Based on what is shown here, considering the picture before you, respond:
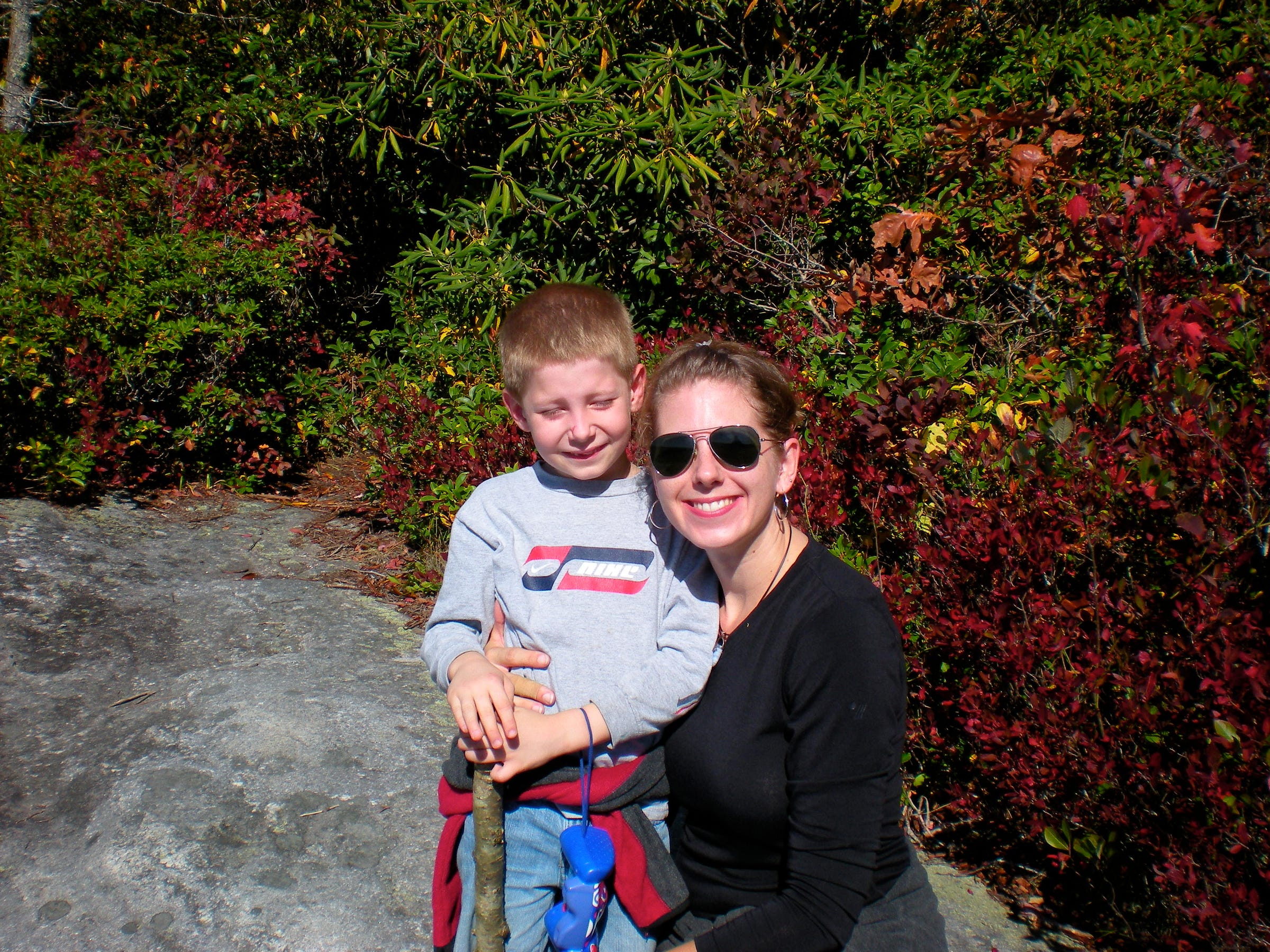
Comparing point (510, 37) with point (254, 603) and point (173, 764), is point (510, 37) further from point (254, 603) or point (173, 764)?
point (173, 764)

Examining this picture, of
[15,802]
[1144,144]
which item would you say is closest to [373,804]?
[15,802]

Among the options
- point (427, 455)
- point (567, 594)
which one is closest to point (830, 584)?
point (567, 594)

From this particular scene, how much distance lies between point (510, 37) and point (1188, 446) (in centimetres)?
457

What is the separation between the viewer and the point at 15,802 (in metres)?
3.14

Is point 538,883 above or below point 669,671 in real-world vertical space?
below

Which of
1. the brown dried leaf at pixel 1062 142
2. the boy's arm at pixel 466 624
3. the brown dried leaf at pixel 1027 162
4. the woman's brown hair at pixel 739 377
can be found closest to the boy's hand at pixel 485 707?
the boy's arm at pixel 466 624

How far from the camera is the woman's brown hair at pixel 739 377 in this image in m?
1.90

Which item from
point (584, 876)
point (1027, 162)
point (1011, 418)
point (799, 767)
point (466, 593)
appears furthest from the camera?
point (1027, 162)

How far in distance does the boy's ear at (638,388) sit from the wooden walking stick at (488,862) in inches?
36.0

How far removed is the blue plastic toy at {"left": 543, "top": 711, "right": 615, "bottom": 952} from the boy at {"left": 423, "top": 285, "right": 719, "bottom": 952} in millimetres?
86

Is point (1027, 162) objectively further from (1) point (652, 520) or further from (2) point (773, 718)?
(2) point (773, 718)

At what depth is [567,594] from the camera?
1918 mm

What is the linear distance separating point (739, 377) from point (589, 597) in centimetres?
57

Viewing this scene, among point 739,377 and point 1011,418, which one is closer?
point 739,377
